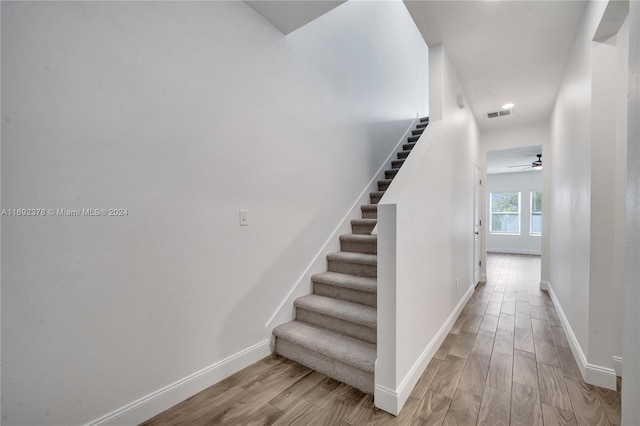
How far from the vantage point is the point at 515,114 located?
4078mm

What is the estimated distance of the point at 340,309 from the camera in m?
2.14

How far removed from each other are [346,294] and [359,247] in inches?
22.5

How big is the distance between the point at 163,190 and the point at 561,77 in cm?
391

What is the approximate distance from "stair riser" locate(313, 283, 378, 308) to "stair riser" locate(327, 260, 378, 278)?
0.76ft

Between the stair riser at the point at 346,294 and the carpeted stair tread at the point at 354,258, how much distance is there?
10.9 inches

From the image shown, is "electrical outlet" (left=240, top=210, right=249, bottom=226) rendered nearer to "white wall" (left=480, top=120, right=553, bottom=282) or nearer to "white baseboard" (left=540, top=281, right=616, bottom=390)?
"white baseboard" (left=540, top=281, right=616, bottom=390)

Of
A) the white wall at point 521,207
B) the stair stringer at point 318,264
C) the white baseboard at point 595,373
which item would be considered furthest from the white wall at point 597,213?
the white wall at point 521,207

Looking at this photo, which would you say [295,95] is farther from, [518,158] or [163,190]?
[518,158]

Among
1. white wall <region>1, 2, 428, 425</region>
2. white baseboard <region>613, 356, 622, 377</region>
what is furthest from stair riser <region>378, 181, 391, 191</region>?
white baseboard <region>613, 356, 622, 377</region>

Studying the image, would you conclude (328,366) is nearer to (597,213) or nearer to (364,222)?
(364,222)

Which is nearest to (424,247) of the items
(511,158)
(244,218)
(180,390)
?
(244,218)

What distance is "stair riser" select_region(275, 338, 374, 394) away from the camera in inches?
67.9

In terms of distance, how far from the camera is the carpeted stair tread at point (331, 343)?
1757 millimetres

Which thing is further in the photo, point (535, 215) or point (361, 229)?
point (535, 215)
